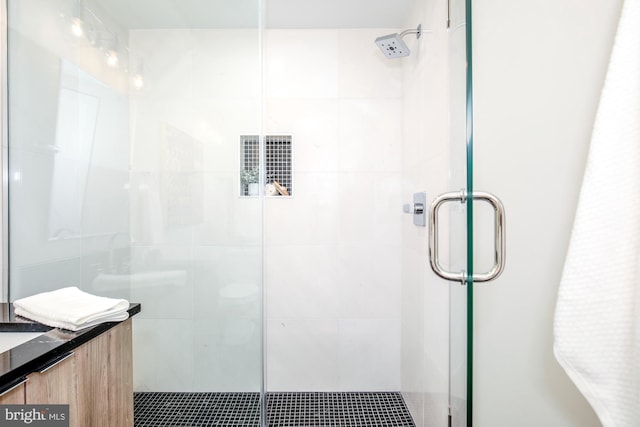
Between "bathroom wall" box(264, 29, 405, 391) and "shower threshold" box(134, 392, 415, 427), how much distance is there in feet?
0.26

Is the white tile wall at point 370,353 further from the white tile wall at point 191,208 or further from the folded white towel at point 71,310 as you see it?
the folded white towel at point 71,310

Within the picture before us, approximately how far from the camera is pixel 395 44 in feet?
5.13

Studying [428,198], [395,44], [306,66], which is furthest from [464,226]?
[306,66]

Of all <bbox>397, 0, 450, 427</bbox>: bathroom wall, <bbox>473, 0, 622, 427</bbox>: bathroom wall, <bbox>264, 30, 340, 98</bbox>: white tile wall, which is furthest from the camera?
<bbox>264, 30, 340, 98</bbox>: white tile wall

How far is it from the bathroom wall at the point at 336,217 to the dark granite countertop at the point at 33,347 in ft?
3.51

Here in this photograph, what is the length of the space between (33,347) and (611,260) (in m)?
1.18

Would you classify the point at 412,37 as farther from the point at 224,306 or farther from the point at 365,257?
the point at 224,306

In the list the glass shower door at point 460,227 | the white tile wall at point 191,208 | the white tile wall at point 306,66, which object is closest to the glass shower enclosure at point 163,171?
the white tile wall at point 191,208

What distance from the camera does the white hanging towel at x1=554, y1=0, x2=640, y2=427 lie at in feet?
1.44

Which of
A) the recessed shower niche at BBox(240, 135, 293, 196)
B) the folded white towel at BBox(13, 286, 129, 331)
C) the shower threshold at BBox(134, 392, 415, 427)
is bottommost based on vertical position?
the shower threshold at BBox(134, 392, 415, 427)

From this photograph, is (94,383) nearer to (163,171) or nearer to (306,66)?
(163,171)

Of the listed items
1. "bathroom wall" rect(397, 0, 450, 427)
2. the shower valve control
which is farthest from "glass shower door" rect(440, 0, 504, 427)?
the shower valve control

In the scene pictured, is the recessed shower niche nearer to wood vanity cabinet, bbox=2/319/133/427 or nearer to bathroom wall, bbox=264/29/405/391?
bathroom wall, bbox=264/29/405/391

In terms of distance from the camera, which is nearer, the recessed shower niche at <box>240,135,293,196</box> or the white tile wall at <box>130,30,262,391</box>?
the white tile wall at <box>130,30,262,391</box>
